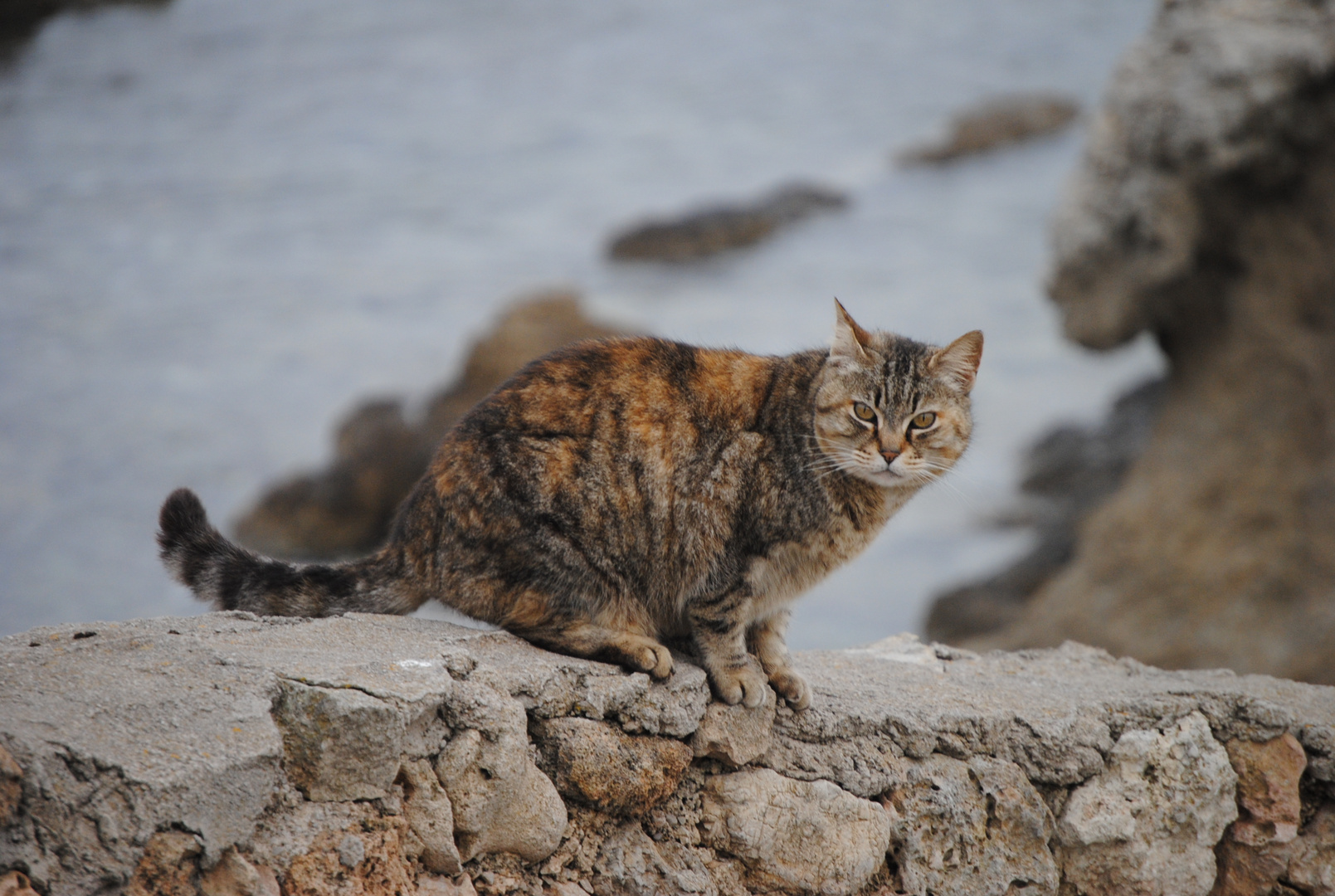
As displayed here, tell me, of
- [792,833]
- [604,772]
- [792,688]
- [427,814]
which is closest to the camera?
[427,814]

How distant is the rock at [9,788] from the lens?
2307 millimetres

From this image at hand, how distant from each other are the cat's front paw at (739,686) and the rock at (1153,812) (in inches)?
45.8

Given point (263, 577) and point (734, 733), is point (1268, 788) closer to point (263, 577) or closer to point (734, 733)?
point (734, 733)

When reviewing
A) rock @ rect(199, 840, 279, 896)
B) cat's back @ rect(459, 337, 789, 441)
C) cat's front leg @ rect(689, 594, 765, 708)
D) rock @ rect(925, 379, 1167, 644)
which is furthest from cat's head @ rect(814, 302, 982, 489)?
rock @ rect(925, 379, 1167, 644)

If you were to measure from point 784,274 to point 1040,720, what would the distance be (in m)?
12.3

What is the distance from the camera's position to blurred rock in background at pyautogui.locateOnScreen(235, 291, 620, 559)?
9938 millimetres

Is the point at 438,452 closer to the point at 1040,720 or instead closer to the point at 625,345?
the point at 625,345

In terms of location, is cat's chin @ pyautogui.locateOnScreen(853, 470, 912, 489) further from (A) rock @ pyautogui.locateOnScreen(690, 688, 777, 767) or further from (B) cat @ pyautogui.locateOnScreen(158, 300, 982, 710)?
(A) rock @ pyautogui.locateOnScreen(690, 688, 777, 767)

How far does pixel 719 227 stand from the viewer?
53.3 ft

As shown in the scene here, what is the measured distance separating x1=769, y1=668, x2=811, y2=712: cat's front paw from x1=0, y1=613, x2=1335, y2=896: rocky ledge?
6 centimetres

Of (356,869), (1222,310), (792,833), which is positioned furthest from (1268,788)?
(1222,310)

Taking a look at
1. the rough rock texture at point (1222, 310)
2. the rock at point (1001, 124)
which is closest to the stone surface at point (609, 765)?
the rough rock texture at point (1222, 310)

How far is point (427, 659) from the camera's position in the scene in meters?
3.10

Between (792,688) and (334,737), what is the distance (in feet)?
4.91
